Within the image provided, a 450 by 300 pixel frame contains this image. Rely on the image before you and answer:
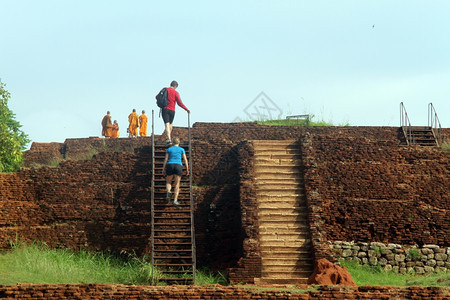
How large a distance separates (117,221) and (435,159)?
817 centimetres

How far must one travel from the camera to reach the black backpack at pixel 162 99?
2100 cm

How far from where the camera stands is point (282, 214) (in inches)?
757

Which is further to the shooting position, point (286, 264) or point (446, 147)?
point (446, 147)

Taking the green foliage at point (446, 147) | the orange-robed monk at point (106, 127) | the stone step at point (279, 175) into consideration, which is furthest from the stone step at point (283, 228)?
the orange-robed monk at point (106, 127)

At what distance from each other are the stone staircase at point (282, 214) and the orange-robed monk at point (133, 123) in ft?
22.5

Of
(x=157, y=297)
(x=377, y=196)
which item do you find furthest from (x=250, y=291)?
(x=377, y=196)

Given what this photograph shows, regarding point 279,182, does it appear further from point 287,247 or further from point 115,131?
point 115,131

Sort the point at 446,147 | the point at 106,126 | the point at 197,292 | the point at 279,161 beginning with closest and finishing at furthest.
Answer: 1. the point at 197,292
2. the point at 279,161
3. the point at 446,147
4. the point at 106,126

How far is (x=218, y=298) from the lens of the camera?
14.9 metres

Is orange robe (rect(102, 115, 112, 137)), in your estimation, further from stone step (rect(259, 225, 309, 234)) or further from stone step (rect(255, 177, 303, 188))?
stone step (rect(259, 225, 309, 234))

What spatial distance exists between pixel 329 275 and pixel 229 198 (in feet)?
13.3

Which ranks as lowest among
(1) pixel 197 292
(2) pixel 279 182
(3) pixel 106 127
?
(1) pixel 197 292

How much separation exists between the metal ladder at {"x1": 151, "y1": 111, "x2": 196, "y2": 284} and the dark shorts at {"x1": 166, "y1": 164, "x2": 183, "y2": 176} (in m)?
0.35

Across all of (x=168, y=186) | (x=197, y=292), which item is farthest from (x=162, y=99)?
(x=197, y=292)
